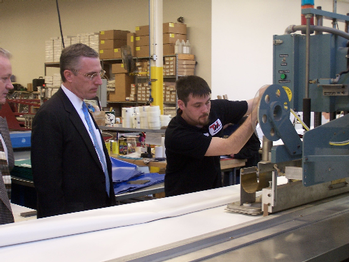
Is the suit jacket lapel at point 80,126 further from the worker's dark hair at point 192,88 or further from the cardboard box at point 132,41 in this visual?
the cardboard box at point 132,41

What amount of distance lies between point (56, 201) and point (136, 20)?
7687 mm

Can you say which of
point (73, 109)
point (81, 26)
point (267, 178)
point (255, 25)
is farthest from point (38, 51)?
point (267, 178)

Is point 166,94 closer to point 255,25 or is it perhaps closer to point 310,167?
point 255,25

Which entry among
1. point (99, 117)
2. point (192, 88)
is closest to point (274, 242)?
point (192, 88)

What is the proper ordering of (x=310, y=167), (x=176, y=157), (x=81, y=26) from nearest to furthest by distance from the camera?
(x=310, y=167)
(x=176, y=157)
(x=81, y=26)

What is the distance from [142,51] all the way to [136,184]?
213 inches

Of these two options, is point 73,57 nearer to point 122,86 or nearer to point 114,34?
point 122,86

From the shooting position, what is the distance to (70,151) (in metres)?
1.95

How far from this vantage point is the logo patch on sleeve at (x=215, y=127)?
2.25m

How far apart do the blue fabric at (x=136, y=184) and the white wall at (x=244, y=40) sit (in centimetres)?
486

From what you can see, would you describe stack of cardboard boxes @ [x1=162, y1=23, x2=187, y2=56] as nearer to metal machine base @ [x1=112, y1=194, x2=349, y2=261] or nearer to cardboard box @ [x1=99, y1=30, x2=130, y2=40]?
cardboard box @ [x1=99, y1=30, x2=130, y2=40]

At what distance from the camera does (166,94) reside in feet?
25.7

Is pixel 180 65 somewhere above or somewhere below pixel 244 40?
below

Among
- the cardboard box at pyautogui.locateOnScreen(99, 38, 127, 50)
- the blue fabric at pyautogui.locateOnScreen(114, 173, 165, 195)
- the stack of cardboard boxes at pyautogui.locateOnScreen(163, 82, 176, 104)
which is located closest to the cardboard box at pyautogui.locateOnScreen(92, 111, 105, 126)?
the blue fabric at pyautogui.locateOnScreen(114, 173, 165, 195)
